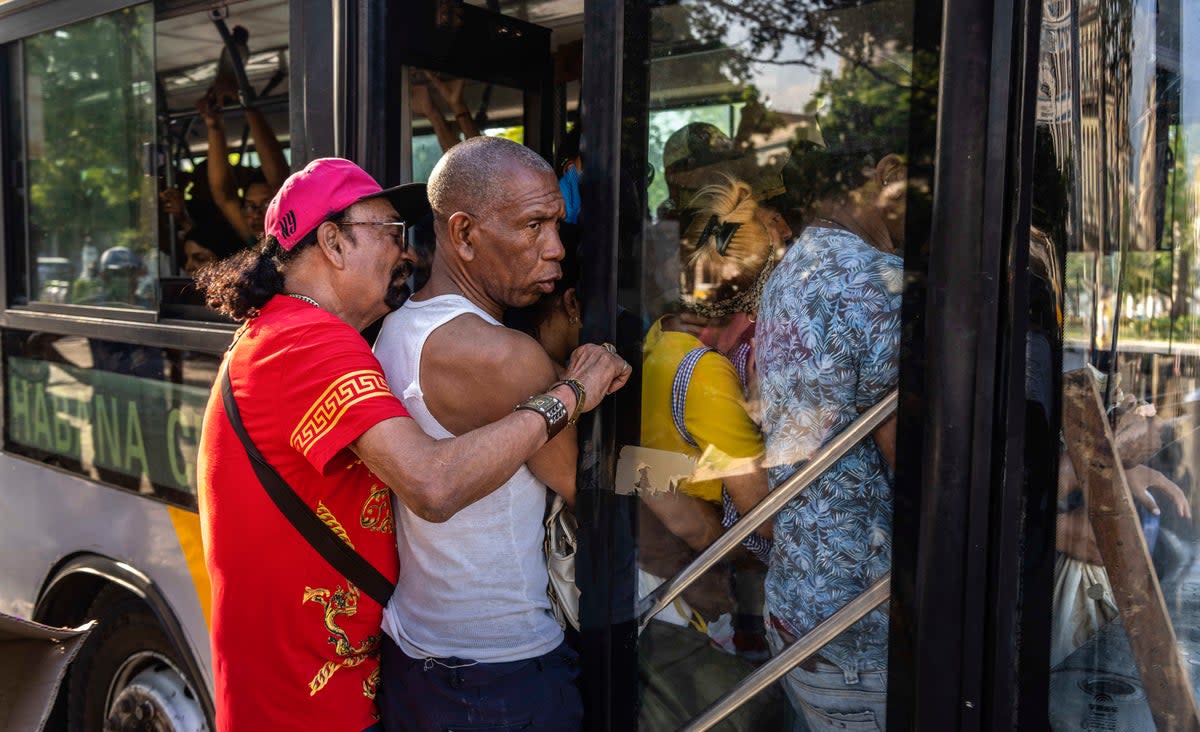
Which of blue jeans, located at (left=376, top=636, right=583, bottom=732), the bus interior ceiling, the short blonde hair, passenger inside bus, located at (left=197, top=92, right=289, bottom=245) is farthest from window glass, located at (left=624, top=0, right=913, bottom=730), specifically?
passenger inside bus, located at (left=197, top=92, right=289, bottom=245)

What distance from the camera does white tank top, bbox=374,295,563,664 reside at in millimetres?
1888

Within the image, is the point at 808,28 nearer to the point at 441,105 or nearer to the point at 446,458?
the point at 446,458

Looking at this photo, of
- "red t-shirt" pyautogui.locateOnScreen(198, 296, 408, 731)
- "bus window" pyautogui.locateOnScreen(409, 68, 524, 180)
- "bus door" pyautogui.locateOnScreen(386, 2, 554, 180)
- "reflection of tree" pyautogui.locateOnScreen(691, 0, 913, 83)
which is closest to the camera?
"reflection of tree" pyautogui.locateOnScreen(691, 0, 913, 83)

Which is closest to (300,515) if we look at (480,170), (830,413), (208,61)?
(480,170)

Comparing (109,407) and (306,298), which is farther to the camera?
(109,407)

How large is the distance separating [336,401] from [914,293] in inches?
36.3

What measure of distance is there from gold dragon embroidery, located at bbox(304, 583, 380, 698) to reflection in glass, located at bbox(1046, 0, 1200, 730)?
1198 millimetres

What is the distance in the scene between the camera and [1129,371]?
151 cm

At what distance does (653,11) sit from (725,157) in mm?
298

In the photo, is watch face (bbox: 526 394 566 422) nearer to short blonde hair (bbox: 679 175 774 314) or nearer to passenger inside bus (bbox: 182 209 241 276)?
short blonde hair (bbox: 679 175 774 314)

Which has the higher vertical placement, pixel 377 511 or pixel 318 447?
pixel 318 447

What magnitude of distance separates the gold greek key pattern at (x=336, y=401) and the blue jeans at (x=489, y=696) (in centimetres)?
50

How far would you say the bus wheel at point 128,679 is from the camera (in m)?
3.00

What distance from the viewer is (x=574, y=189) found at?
84.0 inches
